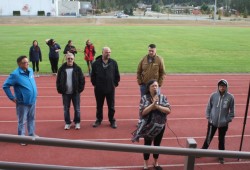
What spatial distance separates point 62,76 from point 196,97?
554cm

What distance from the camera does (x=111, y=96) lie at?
7992mm

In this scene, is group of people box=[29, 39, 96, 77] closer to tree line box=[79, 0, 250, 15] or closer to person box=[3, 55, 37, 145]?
person box=[3, 55, 37, 145]

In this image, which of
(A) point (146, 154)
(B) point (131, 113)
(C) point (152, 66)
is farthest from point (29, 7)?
(A) point (146, 154)

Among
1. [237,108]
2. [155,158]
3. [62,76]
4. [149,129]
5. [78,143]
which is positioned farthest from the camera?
[237,108]

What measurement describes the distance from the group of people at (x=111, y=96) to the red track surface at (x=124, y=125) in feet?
1.16

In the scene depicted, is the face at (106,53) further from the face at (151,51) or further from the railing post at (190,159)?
the railing post at (190,159)

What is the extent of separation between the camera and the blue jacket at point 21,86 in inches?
260

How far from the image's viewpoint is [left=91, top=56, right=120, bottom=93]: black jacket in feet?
25.4

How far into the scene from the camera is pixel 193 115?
31.3 feet

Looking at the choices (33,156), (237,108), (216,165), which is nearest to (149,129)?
(216,165)

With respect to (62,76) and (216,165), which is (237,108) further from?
(62,76)

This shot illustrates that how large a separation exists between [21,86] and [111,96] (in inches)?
84.1

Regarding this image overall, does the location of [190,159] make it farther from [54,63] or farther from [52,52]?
[54,63]

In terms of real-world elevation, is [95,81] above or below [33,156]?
above
